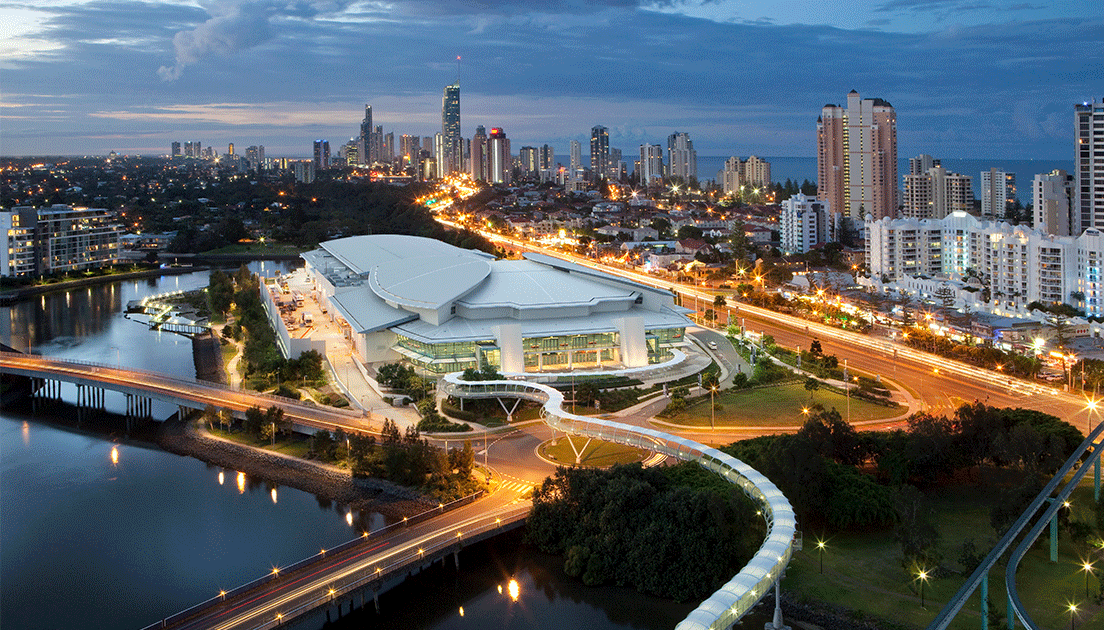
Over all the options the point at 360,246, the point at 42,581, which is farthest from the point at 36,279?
the point at 42,581

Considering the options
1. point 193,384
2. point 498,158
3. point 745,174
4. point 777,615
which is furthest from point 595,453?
point 498,158

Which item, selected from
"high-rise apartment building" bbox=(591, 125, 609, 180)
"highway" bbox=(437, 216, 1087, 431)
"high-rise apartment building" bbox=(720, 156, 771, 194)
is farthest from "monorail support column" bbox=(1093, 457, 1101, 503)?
"high-rise apartment building" bbox=(591, 125, 609, 180)

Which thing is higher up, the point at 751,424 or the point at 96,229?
the point at 96,229

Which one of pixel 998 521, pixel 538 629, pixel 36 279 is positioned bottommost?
pixel 538 629

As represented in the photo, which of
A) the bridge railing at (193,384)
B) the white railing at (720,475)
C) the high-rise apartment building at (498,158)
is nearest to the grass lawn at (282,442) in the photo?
the bridge railing at (193,384)

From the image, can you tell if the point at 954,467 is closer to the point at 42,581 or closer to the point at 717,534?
the point at 717,534

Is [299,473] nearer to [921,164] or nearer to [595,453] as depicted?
[595,453]

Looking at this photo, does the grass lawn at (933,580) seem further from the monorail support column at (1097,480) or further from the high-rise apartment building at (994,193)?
the high-rise apartment building at (994,193)
